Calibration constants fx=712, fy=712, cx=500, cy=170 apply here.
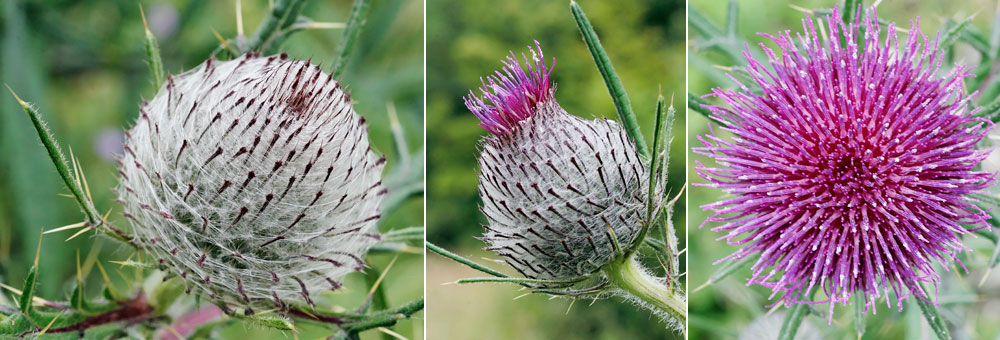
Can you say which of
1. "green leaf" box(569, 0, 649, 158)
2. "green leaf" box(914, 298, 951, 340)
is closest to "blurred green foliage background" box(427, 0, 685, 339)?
"green leaf" box(569, 0, 649, 158)

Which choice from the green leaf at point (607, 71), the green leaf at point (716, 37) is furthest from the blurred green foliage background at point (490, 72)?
the green leaf at point (607, 71)

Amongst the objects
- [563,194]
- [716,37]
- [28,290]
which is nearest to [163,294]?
[28,290]

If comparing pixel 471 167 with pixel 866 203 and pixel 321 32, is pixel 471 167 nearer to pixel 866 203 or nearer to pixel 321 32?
pixel 866 203

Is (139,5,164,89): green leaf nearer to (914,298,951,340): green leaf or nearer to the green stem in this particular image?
the green stem

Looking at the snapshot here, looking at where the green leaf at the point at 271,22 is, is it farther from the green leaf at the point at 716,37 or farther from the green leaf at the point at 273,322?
the green leaf at the point at 716,37

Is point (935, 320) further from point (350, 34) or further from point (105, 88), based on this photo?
point (105, 88)

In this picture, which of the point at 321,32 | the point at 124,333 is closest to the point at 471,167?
the point at 124,333

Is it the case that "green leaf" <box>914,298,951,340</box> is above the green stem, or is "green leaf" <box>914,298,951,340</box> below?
above
